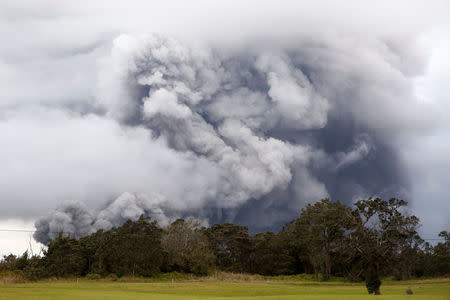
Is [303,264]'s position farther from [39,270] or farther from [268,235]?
[39,270]

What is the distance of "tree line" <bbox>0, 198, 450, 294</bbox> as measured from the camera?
79500mm

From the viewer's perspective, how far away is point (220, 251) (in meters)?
112

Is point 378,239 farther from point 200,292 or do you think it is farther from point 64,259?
point 64,259

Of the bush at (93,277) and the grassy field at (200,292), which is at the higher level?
the grassy field at (200,292)

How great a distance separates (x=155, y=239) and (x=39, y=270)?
73.3ft

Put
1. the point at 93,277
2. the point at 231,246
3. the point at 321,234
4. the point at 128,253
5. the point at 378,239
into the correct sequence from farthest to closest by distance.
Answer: the point at 231,246 → the point at 321,234 → the point at 128,253 → the point at 93,277 → the point at 378,239

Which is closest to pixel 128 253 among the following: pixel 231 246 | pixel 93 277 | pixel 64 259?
pixel 93 277

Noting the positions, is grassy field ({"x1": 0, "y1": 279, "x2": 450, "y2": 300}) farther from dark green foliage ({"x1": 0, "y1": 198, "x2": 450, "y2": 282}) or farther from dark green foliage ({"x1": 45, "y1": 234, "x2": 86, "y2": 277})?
dark green foliage ({"x1": 45, "y1": 234, "x2": 86, "y2": 277})

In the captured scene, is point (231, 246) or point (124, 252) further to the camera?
point (231, 246)

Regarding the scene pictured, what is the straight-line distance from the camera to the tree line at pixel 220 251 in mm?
79500

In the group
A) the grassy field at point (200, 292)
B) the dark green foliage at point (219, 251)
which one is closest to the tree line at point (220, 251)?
the dark green foliage at point (219, 251)

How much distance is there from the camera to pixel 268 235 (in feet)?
356

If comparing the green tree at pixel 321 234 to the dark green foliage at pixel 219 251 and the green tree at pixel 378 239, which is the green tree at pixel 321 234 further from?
the green tree at pixel 378 239

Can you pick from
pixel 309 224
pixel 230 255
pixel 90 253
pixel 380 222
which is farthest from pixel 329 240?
pixel 90 253
